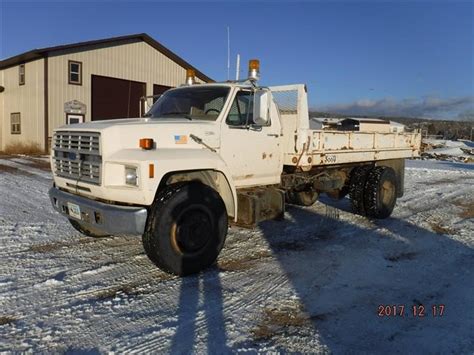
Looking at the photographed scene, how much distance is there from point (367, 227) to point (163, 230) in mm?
4530

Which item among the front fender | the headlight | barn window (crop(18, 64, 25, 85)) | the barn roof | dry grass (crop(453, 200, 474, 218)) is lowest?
dry grass (crop(453, 200, 474, 218))

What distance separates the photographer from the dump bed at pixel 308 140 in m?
7.02

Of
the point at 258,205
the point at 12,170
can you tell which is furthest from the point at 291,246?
the point at 12,170

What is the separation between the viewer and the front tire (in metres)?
4.79

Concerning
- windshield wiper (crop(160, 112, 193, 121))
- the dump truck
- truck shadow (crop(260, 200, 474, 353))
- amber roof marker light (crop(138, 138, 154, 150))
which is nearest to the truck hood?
the dump truck

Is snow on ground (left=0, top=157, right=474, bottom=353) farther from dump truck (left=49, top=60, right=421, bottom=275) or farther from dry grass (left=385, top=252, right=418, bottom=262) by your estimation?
dump truck (left=49, top=60, right=421, bottom=275)

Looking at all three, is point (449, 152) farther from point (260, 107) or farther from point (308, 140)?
point (260, 107)

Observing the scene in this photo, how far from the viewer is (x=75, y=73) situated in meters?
23.5

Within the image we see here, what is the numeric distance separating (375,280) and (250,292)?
1.63 meters

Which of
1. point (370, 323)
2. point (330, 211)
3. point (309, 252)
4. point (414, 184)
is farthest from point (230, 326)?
point (414, 184)

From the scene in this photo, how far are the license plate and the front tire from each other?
91 cm

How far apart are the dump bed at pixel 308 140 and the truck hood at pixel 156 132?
184cm

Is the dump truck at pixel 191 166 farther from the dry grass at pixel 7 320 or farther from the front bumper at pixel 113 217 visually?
the dry grass at pixel 7 320

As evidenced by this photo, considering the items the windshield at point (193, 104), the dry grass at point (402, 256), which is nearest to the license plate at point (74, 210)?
the windshield at point (193, 104)
